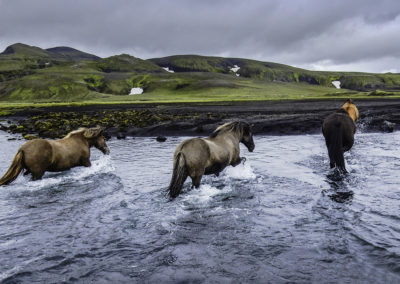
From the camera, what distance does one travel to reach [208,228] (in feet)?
22.5

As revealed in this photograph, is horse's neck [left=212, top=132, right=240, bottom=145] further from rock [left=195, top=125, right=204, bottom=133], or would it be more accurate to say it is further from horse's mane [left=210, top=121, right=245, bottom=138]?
rock [left=195, top=125, right=204, bottom=133]

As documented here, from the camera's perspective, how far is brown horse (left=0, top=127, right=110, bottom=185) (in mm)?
9516

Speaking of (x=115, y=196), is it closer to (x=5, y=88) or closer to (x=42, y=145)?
(x=42, y=145)

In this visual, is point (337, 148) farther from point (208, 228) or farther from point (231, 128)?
point (208, 228)

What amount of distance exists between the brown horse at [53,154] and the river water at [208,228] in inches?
21.6

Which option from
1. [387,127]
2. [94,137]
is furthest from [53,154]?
[387,127]

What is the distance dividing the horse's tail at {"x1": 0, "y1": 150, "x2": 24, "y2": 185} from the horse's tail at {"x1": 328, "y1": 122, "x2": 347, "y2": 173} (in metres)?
10.3

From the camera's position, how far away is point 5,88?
15538cm

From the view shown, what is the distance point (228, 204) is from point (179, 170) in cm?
161

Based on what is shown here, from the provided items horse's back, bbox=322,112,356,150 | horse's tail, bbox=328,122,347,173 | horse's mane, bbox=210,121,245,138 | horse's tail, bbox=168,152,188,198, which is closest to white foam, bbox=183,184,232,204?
horse's tail, bbox=168,152,188,198

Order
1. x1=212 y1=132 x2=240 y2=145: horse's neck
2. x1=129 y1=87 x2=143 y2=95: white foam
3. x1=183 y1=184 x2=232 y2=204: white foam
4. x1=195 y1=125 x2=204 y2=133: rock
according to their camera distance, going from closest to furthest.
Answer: x1=183 y1=184 x2=232 y2=204: white foam, x1=212 y1=132 x2=240 y2=145: horse's neck, x1=195 y1=125 x2=204 y2=133: rock, x1=129 y1=87 x2=143 y2=95: white foam

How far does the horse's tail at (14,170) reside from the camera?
929 centimetres

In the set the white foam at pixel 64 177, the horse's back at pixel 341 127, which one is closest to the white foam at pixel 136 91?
the white foam at pixel 64 177

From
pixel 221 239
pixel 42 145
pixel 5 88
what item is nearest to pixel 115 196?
pixel 42 145
